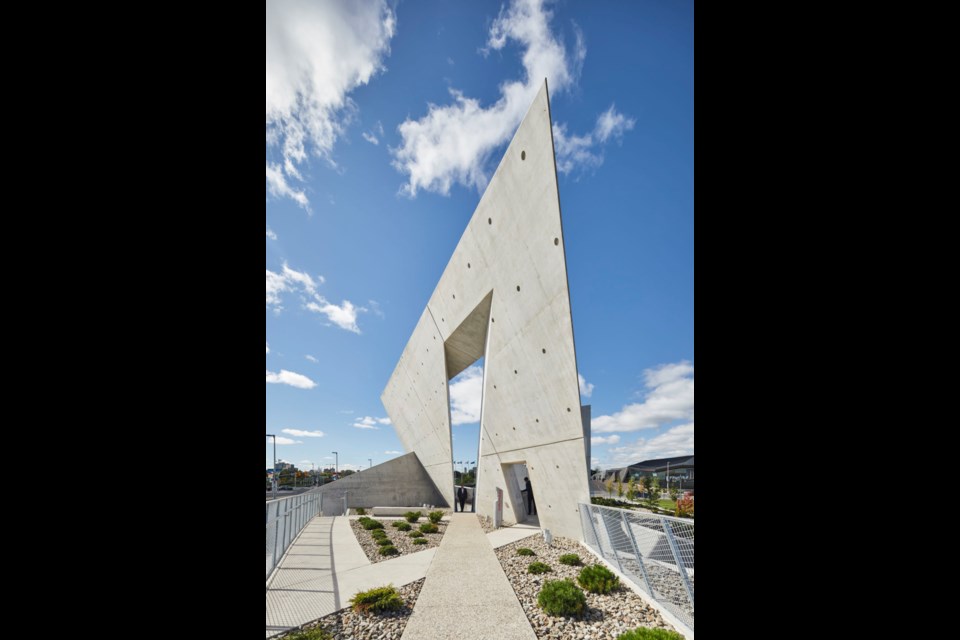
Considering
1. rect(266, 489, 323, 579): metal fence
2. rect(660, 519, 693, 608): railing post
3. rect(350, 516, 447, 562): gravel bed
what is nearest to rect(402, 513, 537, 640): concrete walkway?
rect(350, 516, 447, 562): gravel bed

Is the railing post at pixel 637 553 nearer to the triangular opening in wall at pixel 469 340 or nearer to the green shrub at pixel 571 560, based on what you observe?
the green shrub at pixel 571 560

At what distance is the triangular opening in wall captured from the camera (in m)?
16.3

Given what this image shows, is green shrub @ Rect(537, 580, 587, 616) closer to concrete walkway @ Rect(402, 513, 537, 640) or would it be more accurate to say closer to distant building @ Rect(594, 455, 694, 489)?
concrete walkway @ Rect(402, 513, 537, 640)

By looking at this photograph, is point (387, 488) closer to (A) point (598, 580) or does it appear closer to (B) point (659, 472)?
(A) point (598, 580)

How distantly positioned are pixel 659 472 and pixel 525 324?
40.0 m

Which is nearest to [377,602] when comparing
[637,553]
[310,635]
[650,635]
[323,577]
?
[310,635]

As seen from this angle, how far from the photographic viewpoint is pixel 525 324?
38.9 ft

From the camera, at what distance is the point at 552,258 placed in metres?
10.2

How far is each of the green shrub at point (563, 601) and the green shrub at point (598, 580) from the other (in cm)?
71

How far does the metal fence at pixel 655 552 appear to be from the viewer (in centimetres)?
525
